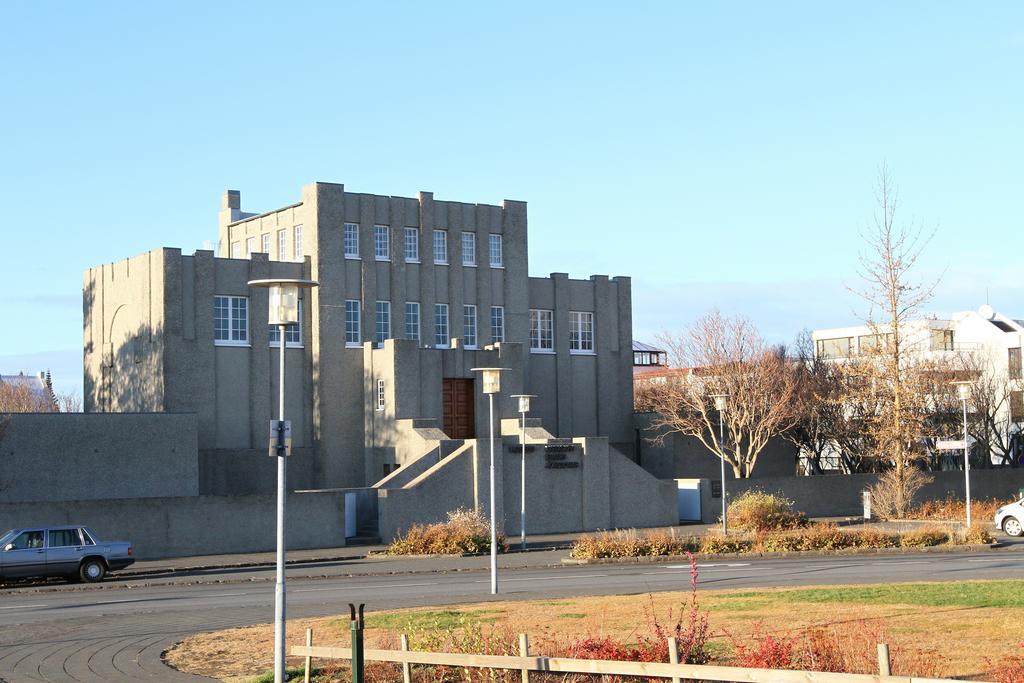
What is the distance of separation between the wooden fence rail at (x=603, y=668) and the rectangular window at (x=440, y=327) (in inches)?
1540

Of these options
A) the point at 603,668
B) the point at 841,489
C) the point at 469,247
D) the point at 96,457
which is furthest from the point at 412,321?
the point at 603,668

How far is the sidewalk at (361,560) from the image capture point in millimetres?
34259

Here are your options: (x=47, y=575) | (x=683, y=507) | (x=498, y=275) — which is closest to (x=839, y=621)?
(x=47, y=575)

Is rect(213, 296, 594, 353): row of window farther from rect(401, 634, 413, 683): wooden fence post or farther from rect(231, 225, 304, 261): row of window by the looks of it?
rect(401, 634, 413, 683): wooden fence post

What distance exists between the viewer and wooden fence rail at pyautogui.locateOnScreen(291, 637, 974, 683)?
1048cm

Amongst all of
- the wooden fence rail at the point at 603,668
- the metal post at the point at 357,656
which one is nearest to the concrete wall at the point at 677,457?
the wooden fence rail at the point at 603,668

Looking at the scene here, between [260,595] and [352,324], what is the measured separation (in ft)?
81.4

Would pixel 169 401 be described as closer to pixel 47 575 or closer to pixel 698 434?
pixel 47 575

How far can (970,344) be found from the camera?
308ft

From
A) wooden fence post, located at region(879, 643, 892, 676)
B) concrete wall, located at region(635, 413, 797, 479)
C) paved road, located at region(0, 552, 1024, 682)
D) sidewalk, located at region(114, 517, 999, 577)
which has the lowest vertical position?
sidewalk, located at region(114, 517, 999, 577)

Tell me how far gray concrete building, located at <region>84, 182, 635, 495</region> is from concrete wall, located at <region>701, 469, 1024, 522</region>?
359 inches

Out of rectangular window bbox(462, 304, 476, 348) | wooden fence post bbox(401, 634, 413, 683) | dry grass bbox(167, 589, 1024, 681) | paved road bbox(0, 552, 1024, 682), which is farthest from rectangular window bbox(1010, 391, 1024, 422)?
wooden fence post bbox(401, 634, 413, 683)

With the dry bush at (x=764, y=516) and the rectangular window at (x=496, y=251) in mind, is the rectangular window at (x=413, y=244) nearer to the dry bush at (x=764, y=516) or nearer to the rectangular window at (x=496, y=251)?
the rectangular window at (x=496, y=251)

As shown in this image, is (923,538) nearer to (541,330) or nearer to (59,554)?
(541,330)
